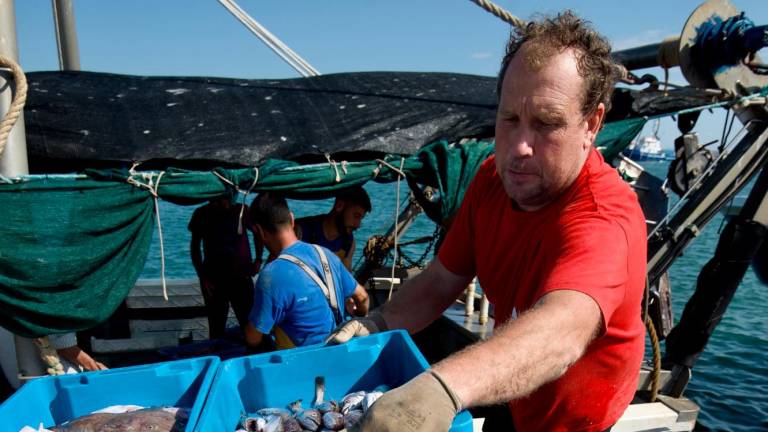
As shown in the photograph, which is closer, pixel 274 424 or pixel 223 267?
pixel 274 424

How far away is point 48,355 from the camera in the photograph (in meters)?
3.29

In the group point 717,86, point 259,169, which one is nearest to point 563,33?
point 259,169

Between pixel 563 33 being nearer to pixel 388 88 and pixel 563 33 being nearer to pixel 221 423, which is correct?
pixel 221 423

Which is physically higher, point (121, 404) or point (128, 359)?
point (121, 404)

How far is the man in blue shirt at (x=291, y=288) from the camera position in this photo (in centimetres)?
336

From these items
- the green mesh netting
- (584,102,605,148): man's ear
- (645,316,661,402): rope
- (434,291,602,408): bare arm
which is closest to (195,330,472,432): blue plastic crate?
(434,291,602,408): bare arm

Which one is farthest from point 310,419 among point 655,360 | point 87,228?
point 655,360

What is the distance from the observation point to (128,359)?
4.90m

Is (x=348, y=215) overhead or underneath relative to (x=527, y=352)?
underneath

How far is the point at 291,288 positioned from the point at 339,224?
1.82 metres

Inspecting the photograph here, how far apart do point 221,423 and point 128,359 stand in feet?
12.2

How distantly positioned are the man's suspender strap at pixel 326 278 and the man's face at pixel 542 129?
6.41 feet

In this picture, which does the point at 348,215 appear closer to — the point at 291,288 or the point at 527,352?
the point at 291,288

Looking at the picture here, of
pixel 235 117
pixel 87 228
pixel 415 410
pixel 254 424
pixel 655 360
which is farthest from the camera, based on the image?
pixel 655 360
